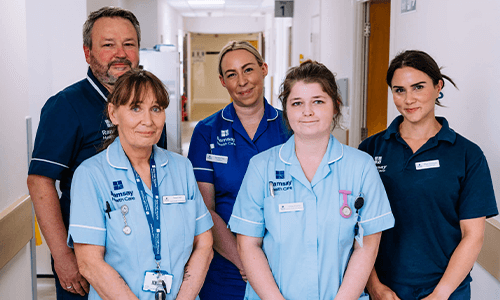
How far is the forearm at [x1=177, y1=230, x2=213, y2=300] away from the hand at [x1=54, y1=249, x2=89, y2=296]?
0.40m

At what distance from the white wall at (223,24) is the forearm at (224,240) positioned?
12.7m

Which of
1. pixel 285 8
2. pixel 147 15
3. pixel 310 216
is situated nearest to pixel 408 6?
pixel 310 216

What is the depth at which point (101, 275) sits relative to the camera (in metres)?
1.38

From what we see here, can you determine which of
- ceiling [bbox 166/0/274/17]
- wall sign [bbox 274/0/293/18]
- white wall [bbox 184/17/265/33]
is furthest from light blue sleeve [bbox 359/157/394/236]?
white wall [bbox 184/17/265/33]

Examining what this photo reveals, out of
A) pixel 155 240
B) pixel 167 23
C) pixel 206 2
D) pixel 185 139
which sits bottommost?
pixel 185 139

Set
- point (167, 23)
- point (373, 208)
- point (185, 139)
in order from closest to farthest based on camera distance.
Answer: point (373, 208) → point (167, 23) → point (185, 139)

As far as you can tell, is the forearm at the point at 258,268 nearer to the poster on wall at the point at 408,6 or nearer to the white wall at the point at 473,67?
the white wall at the point at 473,67

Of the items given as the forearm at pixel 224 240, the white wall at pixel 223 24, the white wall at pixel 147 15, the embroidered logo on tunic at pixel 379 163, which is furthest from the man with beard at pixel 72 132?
the white wall at pixel 223 24

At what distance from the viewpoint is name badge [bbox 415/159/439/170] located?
1.63m

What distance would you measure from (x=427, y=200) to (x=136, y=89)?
1.09 metres

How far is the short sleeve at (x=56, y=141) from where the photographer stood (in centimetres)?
→ 161

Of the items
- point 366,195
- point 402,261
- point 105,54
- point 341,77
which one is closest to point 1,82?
point 105,54

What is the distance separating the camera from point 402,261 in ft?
5.42

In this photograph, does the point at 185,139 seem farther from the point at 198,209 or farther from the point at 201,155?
the point at 198,209
